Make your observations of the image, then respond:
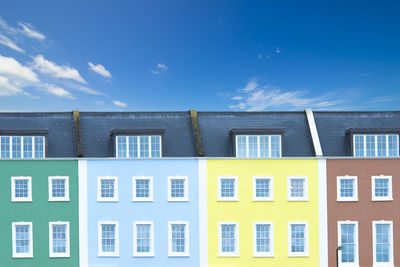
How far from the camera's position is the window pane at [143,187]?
87.1 feet

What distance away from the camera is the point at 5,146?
26484mm

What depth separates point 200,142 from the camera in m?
27.2

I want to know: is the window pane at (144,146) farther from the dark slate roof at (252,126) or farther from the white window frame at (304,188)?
the white window frame at (304,188)

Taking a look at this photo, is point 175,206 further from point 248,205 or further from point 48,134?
point 48,134

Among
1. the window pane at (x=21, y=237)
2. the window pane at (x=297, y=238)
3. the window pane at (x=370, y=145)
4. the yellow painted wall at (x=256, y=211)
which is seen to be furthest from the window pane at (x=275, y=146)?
the window pane at (x=21, y=237)

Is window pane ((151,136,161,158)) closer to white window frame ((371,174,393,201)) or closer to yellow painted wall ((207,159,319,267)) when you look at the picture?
yellow painted wall ((207,159,319,267))

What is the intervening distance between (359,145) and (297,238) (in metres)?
8.83

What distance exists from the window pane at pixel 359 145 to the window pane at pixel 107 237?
19902 mm

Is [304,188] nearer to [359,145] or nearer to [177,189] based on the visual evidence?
[359,145]

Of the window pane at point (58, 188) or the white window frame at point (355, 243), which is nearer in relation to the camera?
the window pane at point (58, 188)

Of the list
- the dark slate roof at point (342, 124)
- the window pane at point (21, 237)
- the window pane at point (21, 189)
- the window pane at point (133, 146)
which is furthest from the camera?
the dark slate roof at point (342, 124)

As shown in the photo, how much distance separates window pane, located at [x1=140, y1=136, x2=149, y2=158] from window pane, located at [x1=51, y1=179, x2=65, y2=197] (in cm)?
634

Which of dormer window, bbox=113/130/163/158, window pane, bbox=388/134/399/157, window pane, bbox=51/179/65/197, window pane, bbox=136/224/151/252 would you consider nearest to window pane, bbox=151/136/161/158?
dormer window, bbox=113/130/163/158

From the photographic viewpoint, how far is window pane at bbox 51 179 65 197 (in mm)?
26125
